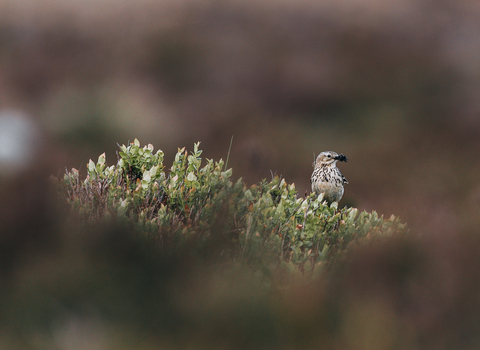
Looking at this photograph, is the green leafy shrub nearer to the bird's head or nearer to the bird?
the bird

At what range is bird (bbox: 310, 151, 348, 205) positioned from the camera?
4.93 metres

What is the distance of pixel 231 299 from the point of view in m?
1.32

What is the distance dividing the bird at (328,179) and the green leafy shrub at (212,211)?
2.73ft

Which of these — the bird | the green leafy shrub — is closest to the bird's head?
the bird

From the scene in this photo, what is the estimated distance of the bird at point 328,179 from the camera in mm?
4926

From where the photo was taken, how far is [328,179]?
4961 millimetres

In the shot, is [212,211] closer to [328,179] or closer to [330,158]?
[328,179]

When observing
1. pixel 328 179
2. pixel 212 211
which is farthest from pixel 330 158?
pixel 212 211

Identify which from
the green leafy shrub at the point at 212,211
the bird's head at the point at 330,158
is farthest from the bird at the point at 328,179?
the green leafy shrub at the point at 212,211

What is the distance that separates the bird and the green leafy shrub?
83 cm

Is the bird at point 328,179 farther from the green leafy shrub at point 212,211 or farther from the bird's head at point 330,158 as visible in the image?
the green leafy shrub at point 212,211

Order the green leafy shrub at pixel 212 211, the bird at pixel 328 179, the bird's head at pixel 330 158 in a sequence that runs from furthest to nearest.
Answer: the bird's head at pixel 330 158
the bird at pixel 328 179
the green leafy shrub at pixel 212 211

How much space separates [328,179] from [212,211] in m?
2.07

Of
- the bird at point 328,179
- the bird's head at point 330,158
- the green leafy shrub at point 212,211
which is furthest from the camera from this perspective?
the bird's head at point 330,158
